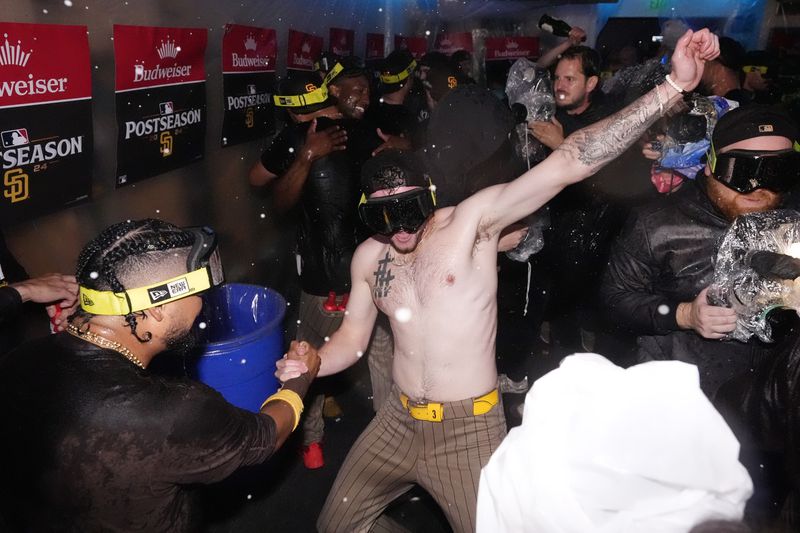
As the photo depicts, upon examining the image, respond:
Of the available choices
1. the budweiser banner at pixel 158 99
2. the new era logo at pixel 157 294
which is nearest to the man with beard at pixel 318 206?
the budweiser banner at pixel 158 99

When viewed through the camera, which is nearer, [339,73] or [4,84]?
[4,84]

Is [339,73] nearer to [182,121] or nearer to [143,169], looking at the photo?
[182,121]

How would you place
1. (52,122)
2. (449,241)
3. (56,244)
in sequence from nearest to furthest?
(449,241) → (52,122) → (56,244)

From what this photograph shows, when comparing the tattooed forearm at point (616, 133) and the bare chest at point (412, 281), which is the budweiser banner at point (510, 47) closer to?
the bare chest at point (412, 281)

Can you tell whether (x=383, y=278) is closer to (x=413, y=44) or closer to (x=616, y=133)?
(x=616, y=133)

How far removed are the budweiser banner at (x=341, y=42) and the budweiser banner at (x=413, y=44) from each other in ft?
6.19

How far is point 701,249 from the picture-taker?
303 centimetres

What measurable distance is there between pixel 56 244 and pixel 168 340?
199 centimetres

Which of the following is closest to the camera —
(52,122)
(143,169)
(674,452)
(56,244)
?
(674,452)

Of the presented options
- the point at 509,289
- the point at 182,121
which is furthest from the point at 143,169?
the point at 509,289

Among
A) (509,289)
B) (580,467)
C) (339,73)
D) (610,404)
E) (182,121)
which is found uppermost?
(339,73)

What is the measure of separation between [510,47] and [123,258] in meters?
12.5

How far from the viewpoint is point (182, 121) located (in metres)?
4.91

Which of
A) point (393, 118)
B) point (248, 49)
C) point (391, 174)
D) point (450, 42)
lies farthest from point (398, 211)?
point (450, 42)
